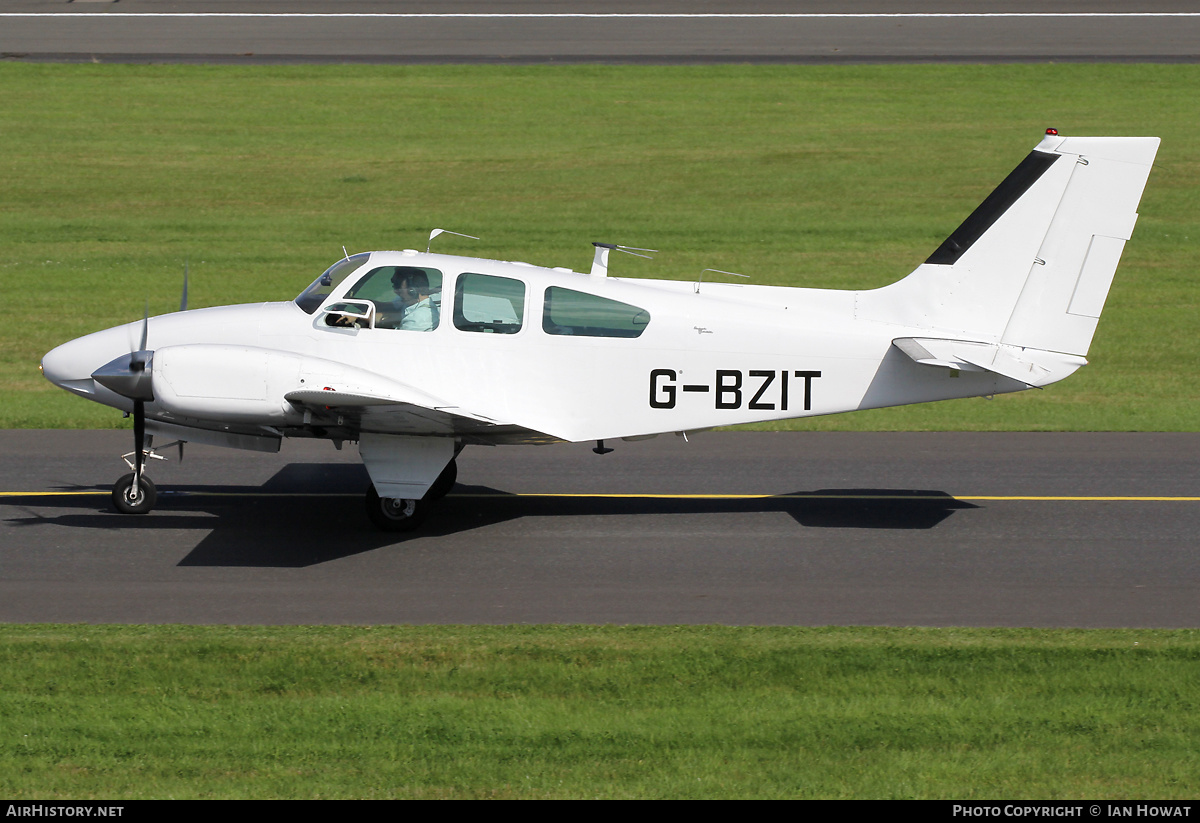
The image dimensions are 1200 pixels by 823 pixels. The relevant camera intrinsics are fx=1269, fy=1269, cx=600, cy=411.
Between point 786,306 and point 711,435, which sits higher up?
point 786,306

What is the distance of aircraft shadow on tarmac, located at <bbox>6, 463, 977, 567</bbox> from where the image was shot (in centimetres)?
1117

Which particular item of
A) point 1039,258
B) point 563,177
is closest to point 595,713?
point 1039,258

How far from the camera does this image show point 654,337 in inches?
451

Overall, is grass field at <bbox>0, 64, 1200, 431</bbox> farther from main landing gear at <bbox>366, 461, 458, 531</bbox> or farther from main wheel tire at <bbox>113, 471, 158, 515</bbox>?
main landing gear at <bbox>366, 461, 458, 531</bbox>

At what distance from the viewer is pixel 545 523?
39.0 ft

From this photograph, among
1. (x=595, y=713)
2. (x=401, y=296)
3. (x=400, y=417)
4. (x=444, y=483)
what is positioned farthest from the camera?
(x=444, y=483)

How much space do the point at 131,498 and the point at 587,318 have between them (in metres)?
4.57

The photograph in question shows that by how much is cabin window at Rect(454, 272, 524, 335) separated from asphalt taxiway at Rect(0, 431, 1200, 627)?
1.89 meters

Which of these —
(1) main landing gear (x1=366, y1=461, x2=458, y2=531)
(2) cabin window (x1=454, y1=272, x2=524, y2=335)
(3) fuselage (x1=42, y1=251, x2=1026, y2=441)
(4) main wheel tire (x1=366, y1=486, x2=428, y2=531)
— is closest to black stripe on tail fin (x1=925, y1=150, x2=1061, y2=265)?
(3) fuselage (x1=42, y1=251, x2=1026, y2=441)

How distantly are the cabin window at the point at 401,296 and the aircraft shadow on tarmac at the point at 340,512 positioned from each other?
1927 mm

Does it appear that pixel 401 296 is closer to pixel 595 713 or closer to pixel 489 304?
pixel 489 304
